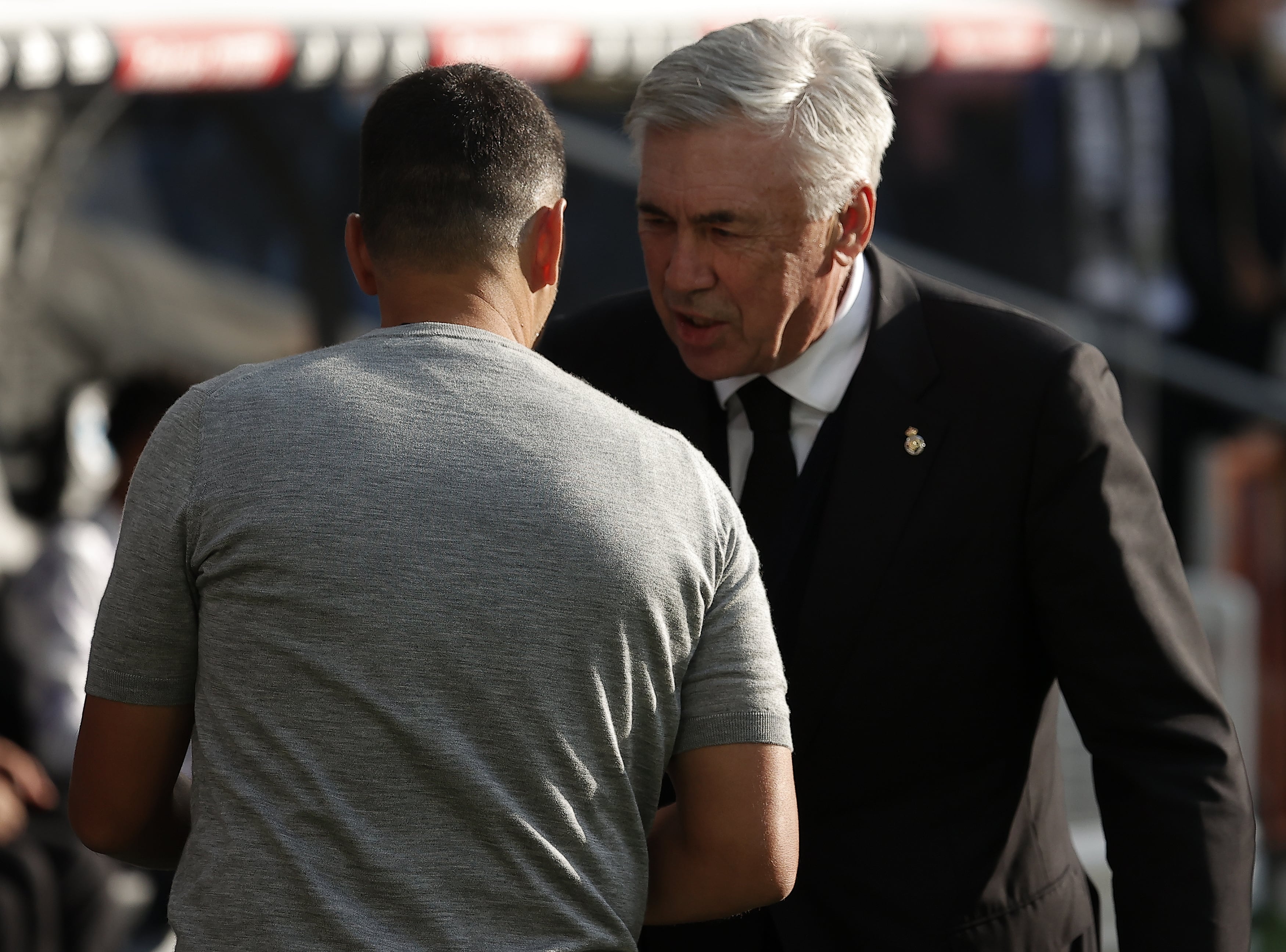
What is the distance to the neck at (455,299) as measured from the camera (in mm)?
1544

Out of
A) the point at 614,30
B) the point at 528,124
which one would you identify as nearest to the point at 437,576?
the point at 528,124

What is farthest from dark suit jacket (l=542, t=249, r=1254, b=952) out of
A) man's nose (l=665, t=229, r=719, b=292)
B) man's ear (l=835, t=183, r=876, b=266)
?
man's nose (l=665, t=229, r=719, b=292)

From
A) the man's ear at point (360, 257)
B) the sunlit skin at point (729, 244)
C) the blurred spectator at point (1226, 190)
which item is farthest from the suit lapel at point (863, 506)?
the blurred spectator at point (1226, 190)

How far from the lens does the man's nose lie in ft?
6.79

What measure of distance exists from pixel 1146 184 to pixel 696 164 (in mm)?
6188

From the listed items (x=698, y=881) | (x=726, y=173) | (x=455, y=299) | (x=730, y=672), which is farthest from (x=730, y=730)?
(x=726, y=173)

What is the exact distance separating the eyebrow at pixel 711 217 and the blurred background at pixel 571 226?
243 cm

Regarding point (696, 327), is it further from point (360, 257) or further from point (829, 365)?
point (360, 257)

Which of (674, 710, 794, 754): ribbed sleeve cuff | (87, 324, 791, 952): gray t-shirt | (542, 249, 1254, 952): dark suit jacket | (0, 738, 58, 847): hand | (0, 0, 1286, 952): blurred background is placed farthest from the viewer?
(0, 0, 1286, 952): blurred background

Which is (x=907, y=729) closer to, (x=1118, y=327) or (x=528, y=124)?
(x=528, y=124)

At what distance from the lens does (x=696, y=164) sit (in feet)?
6.72

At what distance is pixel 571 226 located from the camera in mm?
7289

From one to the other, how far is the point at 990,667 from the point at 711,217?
661 mm

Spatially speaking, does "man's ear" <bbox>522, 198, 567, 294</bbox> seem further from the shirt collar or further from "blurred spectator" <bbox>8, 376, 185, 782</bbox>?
"blurred spectator" <bbox>8, 376, 185, 782</bbox>
